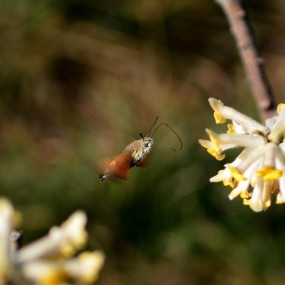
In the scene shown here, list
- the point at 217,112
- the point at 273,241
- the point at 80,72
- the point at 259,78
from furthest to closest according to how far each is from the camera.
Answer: the point at 80,72 < the point at 273,241 < the point at 259,78 < the point at 217,112

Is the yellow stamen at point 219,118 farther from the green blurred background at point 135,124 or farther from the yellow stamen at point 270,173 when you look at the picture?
the green blurred background at point 135,124

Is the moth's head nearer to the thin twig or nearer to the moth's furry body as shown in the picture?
the moth's furry body

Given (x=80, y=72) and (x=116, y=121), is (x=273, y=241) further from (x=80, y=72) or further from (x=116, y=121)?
(x=80, y=72)

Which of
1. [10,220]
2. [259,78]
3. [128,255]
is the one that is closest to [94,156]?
[128,255]

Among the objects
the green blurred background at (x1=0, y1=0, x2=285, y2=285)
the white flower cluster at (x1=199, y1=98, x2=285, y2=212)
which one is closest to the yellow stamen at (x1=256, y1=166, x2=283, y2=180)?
Answer: the white flower cluster at (x1=199, y1=98, x2=285, y2=212)

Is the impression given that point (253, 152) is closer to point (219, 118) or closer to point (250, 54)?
point (219, 118)

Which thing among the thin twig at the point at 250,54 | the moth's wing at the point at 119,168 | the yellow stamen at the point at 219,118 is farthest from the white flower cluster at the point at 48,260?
the thin twig at the point at 250,54
